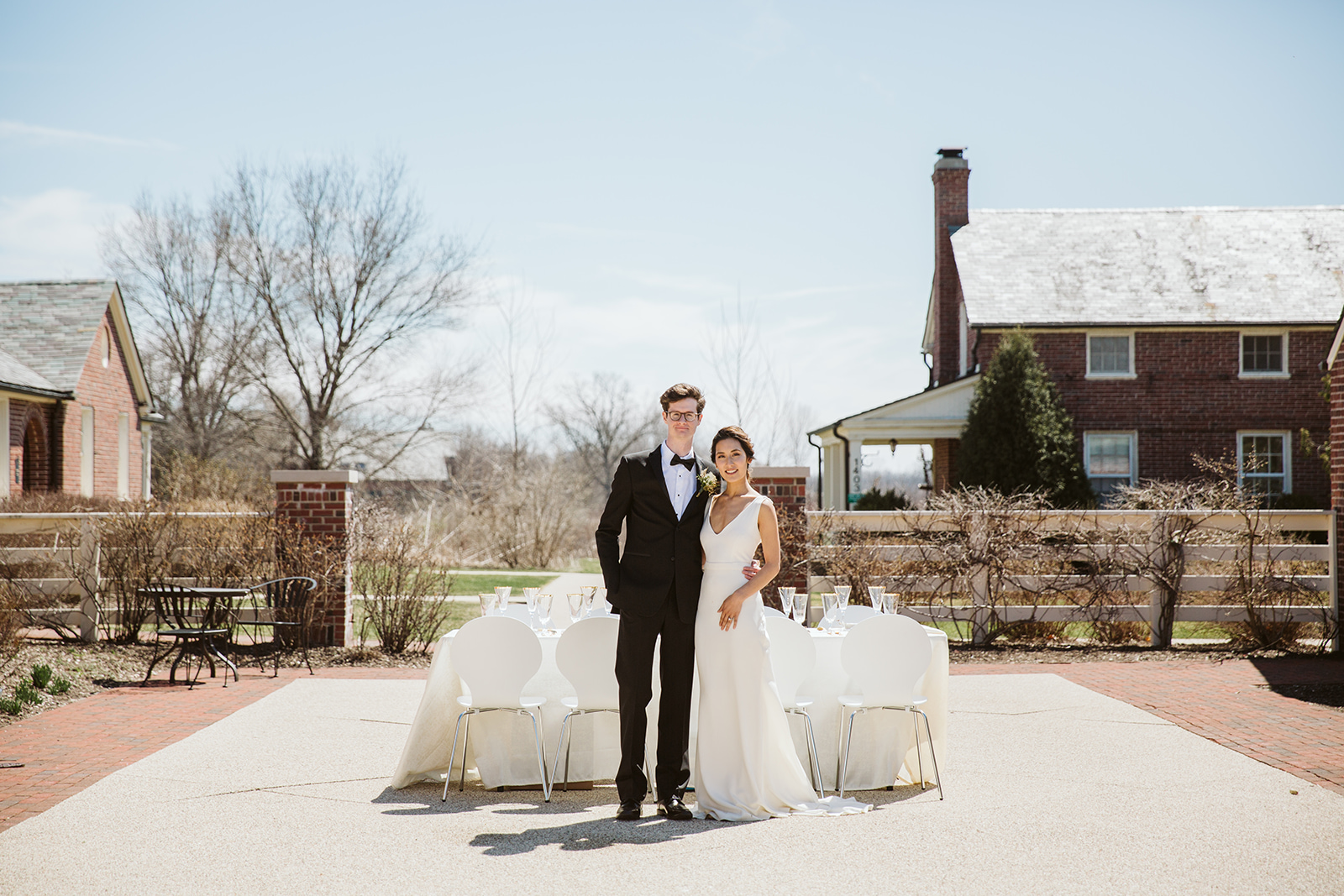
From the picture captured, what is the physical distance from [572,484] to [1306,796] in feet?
66.7

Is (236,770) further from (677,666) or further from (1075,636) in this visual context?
(1075,636)

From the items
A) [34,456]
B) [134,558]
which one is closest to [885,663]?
→ [134,558]

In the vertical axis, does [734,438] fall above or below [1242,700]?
above

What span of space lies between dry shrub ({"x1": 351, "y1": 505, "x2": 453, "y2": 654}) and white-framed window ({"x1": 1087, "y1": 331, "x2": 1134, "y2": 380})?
57.1 ft

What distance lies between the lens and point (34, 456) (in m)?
23.3

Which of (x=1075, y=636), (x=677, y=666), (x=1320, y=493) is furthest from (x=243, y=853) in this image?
(x=1320, y=493)

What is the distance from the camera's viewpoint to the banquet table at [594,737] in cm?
576

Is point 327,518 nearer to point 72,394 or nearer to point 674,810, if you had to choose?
point 674,810

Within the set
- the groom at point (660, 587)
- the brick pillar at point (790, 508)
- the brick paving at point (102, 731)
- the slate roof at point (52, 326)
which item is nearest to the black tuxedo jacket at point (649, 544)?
the groom at point (660, 587)

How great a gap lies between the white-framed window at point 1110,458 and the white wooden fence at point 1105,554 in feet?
39.2

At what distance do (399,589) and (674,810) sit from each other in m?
6.00

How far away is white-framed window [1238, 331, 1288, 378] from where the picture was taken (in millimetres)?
22984

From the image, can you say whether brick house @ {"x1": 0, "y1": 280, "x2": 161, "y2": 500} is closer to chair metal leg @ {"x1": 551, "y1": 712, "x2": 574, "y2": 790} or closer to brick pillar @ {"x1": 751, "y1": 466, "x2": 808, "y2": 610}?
brick pillar @ {"x1": 751, "y1": 466, "x2": 808, "y2": 610}

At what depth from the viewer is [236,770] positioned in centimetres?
596
